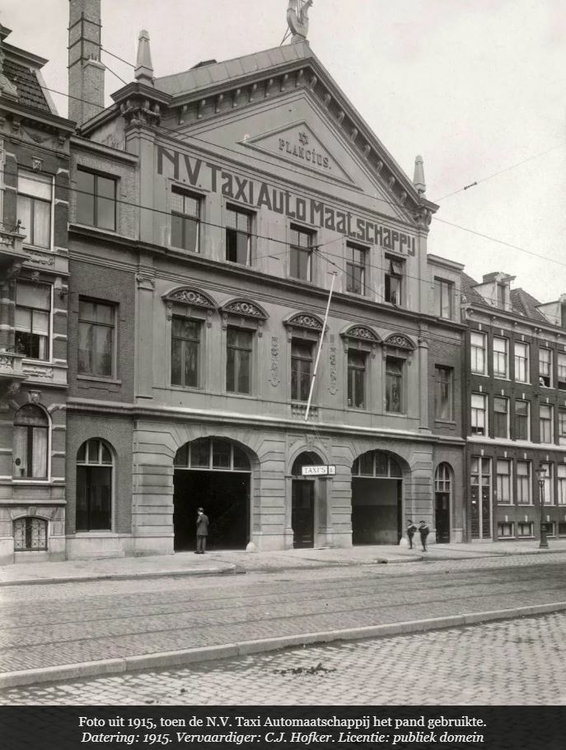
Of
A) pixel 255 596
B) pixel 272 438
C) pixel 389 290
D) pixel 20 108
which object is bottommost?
pixel 255 596

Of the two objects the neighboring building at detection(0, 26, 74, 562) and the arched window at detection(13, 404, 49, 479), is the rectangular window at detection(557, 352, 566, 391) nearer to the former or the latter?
the neighboring building at detection(0, 26, 74, 562)

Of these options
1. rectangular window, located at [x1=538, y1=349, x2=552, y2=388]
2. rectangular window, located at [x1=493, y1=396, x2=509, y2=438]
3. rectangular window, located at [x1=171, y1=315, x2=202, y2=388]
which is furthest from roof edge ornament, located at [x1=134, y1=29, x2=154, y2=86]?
rectangular window, located at [x1=538, y1=349, x2=552, y2=388]

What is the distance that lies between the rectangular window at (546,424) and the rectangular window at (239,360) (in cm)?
2157

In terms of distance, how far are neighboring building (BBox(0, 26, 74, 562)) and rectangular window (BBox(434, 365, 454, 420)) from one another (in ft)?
66.1

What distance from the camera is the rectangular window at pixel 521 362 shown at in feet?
149

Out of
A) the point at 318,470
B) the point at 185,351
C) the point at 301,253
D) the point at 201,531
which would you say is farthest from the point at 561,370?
the point at 201,531

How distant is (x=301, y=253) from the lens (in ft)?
113

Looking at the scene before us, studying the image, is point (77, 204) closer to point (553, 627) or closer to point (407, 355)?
point (407, 355)

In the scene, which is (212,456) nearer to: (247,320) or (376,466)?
(247,320)

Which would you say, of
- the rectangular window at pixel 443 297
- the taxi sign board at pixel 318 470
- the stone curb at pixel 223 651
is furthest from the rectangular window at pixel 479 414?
the stone curb at pixel 223 651

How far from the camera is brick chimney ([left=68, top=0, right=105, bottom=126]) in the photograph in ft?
106

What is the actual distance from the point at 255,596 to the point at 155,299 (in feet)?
47.1
